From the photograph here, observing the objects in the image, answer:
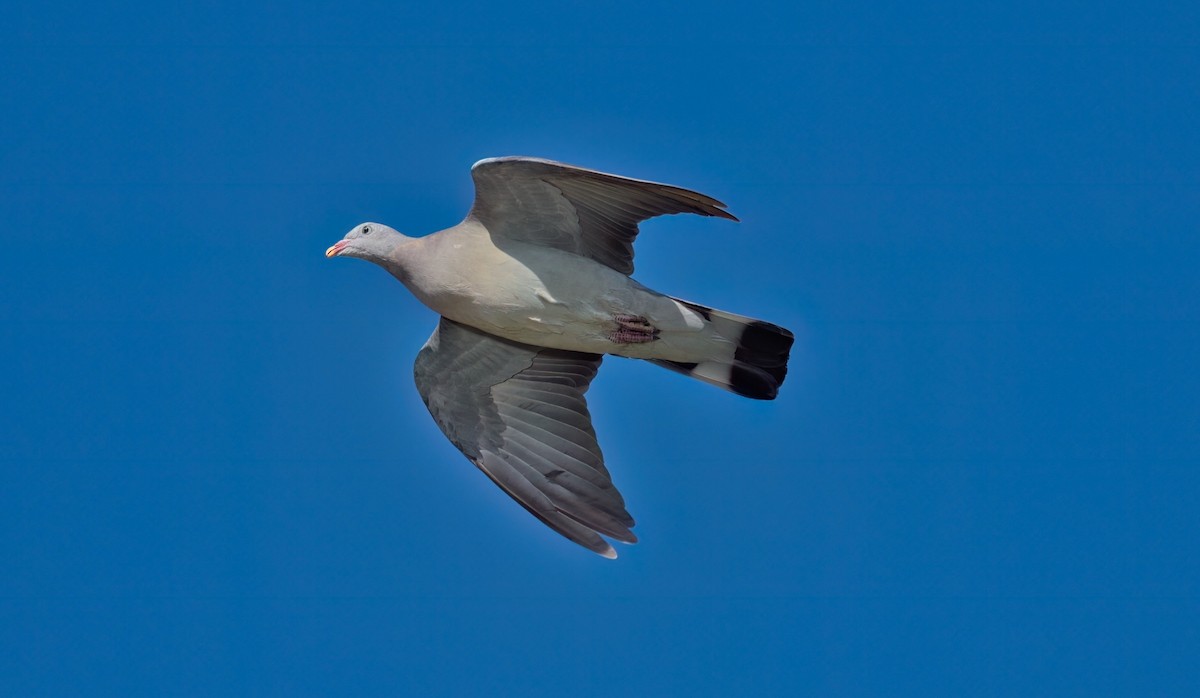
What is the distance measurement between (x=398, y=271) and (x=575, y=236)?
4.22ft

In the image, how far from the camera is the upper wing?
1005 centimetres

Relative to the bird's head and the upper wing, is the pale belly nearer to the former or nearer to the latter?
the upper wing

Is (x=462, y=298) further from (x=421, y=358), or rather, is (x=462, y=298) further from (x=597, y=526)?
(x=597, y=526)

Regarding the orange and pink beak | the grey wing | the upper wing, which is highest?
the upper wing

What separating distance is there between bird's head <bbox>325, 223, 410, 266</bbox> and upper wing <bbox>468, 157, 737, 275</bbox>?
2.16 feet

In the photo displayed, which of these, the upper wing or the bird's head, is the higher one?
the upper wing

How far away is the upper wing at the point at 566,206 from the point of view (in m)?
10.1

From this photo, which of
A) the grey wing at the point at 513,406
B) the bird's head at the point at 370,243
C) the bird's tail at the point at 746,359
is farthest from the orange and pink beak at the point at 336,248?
the bird's tail at the point at 746,359

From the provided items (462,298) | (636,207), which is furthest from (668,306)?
Answer: (462,298)

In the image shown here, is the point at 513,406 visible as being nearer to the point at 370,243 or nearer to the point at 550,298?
the point at 550,298

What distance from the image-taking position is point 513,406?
450 inches

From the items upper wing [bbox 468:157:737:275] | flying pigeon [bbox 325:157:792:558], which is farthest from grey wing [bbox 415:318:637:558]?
upper wing [bbox 468:157:737:275]

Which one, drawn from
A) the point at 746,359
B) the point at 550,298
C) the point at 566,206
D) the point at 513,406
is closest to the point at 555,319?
the point at 550,298

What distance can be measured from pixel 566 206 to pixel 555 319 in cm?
79
